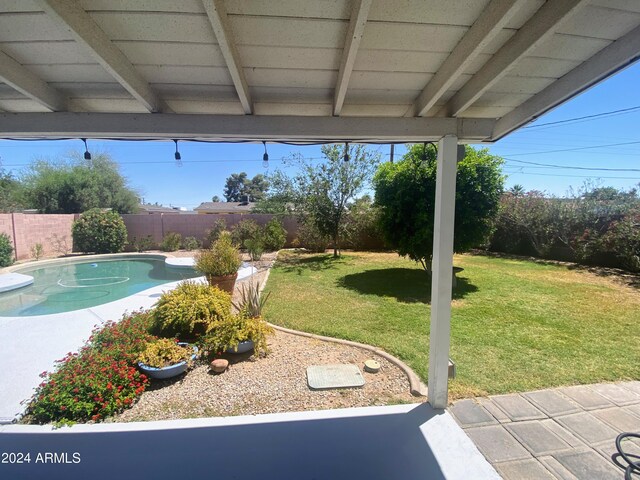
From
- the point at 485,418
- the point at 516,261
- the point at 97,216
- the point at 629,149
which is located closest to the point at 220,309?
the point at 485,418

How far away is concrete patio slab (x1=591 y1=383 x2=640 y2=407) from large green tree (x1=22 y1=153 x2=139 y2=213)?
22711 millimetres

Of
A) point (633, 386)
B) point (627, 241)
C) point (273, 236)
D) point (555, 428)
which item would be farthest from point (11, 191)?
point (627, 241)

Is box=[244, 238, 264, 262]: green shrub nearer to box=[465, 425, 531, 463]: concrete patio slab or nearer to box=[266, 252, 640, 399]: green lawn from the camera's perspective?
box=[266, 252, 640, 399]: green lawn

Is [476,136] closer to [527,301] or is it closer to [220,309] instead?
[220,309]

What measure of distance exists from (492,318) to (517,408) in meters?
2.58

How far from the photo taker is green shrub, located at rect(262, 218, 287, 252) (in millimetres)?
12086

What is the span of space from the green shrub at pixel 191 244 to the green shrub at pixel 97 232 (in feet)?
8.33

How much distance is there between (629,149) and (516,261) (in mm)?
14556

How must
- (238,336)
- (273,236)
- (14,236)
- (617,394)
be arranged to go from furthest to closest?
(273,236), (14,236), (238,336), (617,394)

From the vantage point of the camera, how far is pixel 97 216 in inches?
481

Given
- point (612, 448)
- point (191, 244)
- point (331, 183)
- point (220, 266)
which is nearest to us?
point (612, 448)

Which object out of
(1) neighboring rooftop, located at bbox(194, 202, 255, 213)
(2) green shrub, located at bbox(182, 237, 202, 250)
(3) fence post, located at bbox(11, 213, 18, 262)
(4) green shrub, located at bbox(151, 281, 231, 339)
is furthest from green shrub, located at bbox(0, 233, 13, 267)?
(1) neighboring rooftop, located at bbox(194, 202, 255, 213)

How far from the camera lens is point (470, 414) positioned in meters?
2.54

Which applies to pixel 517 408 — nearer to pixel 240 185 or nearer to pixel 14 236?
pixel 14 236
